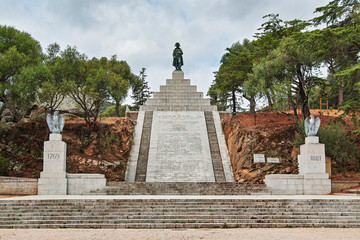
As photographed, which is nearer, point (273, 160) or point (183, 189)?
point (183, 189)

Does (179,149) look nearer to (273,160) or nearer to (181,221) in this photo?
(273,160)

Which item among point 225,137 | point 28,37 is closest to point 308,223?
point 225,137

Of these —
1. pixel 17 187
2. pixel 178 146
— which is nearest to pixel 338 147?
pixel 178 146

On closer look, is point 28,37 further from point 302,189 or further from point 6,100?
point 302,189

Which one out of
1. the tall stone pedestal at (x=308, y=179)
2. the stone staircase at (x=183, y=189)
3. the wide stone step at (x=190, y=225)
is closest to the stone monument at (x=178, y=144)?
the stone staircase at (x=183, y=189)

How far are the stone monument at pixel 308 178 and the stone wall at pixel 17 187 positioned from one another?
38.6ft

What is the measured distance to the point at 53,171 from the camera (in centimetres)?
1959

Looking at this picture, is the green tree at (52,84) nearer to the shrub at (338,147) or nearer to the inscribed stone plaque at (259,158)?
the inscribed stone plaque at (259,158)

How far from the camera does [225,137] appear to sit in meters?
29.7

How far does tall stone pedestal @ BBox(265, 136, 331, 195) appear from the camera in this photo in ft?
64.2

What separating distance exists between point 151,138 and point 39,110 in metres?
9.01

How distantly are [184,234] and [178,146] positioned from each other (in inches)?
690

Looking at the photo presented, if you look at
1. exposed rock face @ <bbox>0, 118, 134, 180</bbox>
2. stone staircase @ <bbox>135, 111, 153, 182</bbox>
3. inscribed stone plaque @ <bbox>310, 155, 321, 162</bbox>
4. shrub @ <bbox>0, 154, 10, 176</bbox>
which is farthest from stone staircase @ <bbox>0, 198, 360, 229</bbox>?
exposed rock face @ <bbox>0, 118, 134, 180</bbox>

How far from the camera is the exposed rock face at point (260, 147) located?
23.7 meters
